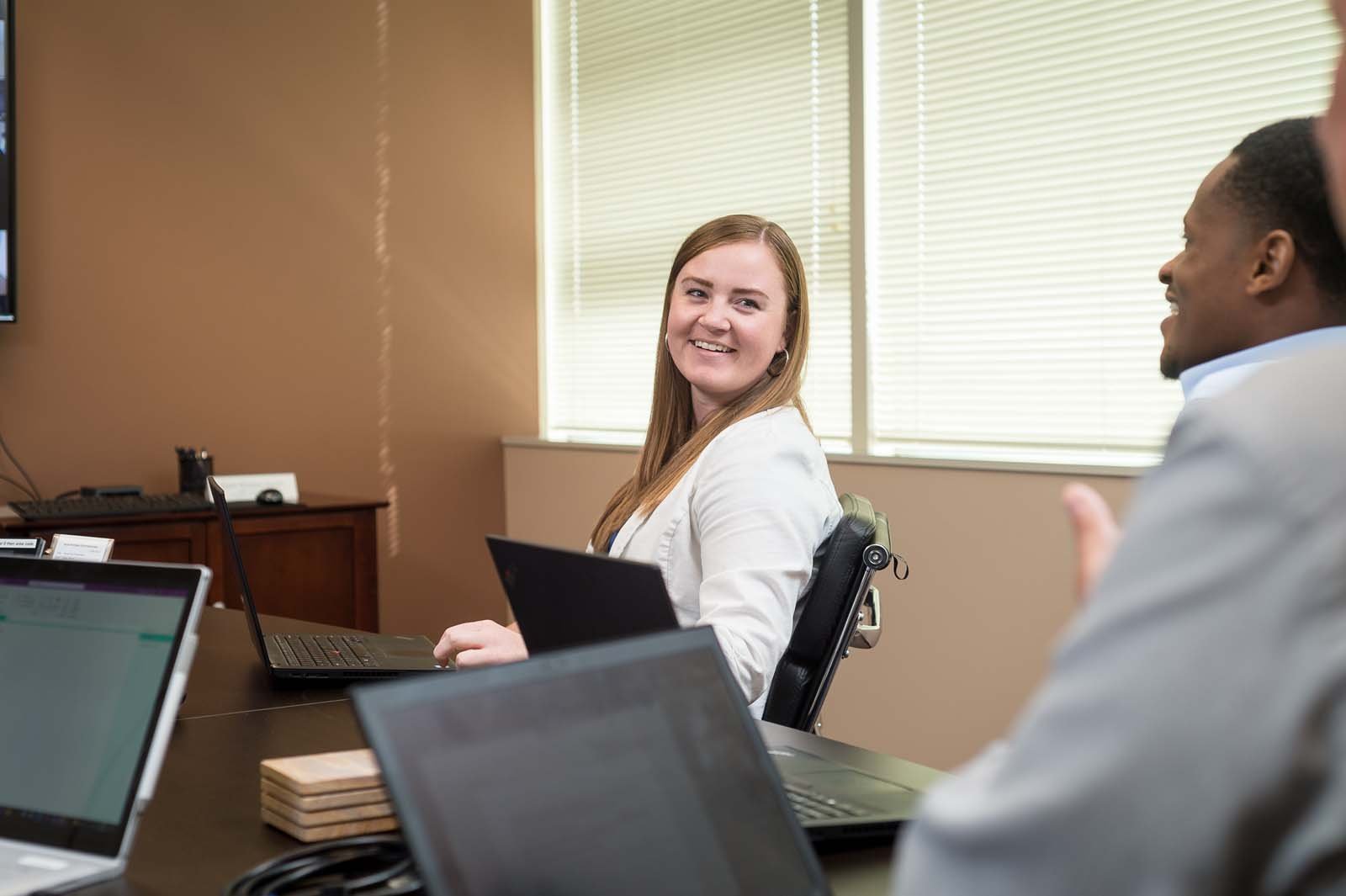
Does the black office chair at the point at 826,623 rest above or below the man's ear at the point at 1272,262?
below

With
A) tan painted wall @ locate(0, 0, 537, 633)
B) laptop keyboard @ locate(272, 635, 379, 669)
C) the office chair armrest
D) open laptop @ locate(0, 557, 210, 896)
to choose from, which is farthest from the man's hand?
tan painted wall @ locate(0, 0, 537, 633)

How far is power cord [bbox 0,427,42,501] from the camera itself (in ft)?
12.2

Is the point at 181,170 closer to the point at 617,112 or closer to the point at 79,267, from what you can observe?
the point at 79,267

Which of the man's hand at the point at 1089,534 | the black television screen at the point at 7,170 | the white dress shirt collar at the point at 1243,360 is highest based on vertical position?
the black television screen at the point at 7,170

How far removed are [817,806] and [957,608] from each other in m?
2.34

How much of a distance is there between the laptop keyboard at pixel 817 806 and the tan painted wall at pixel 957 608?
2.03 metres

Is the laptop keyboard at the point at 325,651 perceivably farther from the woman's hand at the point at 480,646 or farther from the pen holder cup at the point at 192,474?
the pen holder cup at the point at 192,474

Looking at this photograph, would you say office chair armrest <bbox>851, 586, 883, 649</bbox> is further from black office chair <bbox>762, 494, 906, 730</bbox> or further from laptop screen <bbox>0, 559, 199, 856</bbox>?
laptop screen <bbox>0, 559, 199, 856</bbox>

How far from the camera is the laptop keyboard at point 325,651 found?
1.80 meters

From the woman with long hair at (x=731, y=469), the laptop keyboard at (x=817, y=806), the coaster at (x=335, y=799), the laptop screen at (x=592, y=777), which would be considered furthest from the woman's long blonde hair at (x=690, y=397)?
the laptop screen at (x=592, y=777)

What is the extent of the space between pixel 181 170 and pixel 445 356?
1.09 meters

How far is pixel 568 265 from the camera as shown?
15.9ft

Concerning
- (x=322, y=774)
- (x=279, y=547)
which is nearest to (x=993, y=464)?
(x=279, y=547)

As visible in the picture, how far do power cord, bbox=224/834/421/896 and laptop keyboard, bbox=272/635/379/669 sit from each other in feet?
2.59
